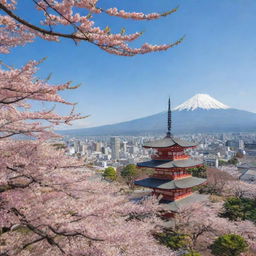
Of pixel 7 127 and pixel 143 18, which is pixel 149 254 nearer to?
pixel 7 127

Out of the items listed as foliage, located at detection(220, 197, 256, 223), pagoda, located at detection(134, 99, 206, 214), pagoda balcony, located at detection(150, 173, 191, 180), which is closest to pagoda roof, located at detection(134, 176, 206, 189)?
pagoda, located at detection(134, 99, 206, 214)

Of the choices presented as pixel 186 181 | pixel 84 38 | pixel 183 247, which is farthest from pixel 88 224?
pixel 186 181

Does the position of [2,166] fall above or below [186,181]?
above

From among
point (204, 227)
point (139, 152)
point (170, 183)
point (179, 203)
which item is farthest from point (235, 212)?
point (139, 152)

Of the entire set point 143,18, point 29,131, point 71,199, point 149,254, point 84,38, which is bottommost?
point 149,254

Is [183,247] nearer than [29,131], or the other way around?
[29,131]

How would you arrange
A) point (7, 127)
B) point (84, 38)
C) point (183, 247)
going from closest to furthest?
point (84, 38)
point (7, 127)
point (183, 247)
